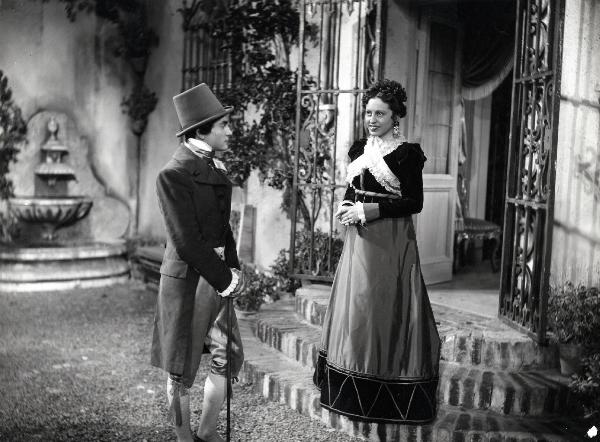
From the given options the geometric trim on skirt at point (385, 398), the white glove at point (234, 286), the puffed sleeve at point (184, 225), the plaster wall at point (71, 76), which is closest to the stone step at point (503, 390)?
the geometric trim on skirt at point (385, 398)

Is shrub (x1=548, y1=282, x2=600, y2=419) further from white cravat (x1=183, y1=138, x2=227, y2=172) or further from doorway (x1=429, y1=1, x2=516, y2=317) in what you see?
white cravat (x1=183, y1=138, x2=227, y2=172)

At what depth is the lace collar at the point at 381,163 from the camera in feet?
12.2

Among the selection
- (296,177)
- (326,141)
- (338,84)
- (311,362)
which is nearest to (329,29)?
(338,84)

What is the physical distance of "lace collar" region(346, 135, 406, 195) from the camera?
371cm

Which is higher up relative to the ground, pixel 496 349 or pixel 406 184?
pixel 406 184

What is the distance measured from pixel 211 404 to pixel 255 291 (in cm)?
282

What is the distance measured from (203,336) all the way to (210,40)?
5.84m

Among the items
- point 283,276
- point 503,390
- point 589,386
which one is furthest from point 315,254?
point 589,386

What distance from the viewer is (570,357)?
171 inches

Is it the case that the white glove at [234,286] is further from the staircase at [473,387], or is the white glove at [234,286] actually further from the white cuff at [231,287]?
the staircase at [473,387]

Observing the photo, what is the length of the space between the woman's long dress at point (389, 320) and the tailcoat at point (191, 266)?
0.68 meters

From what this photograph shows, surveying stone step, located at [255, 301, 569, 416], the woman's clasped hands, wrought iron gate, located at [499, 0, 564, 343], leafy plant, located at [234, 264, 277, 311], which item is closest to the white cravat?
the woman's clasped hands

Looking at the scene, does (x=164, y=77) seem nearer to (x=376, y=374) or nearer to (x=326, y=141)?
(x=326, y=141)

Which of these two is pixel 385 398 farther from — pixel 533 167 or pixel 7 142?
pixel 7 142
